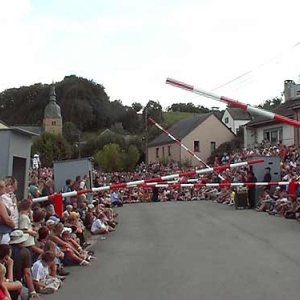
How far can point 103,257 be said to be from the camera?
14172 mm

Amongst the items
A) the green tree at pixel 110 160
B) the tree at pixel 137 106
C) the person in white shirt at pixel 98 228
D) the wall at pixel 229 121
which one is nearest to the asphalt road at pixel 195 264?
the person in white shirt at pixel 98 228

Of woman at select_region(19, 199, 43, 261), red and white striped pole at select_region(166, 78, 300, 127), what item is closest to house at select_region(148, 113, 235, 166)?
woman at select_region(19, 199, 43, 261)

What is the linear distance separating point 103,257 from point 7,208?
4.81m

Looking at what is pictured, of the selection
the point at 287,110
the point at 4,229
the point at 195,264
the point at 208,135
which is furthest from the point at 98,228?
the point at 208,135

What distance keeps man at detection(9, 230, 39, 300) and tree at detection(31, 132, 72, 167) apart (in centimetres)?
7029

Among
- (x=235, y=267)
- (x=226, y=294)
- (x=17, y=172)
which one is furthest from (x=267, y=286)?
(x=17, y=172)

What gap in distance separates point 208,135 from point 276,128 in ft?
87.2

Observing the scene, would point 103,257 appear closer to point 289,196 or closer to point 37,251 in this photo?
point 37,251

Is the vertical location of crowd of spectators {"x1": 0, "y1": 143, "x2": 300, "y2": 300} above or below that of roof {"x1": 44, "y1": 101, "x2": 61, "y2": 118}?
below

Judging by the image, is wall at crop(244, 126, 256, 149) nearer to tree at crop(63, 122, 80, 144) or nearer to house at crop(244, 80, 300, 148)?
house at crop(244, 80, 300, 148)

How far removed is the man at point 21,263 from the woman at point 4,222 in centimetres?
25

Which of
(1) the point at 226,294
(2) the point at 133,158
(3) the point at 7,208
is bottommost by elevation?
(1) the point at 226,294

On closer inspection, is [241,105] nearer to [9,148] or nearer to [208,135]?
[9,148]

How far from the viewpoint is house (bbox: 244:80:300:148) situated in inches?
1841
